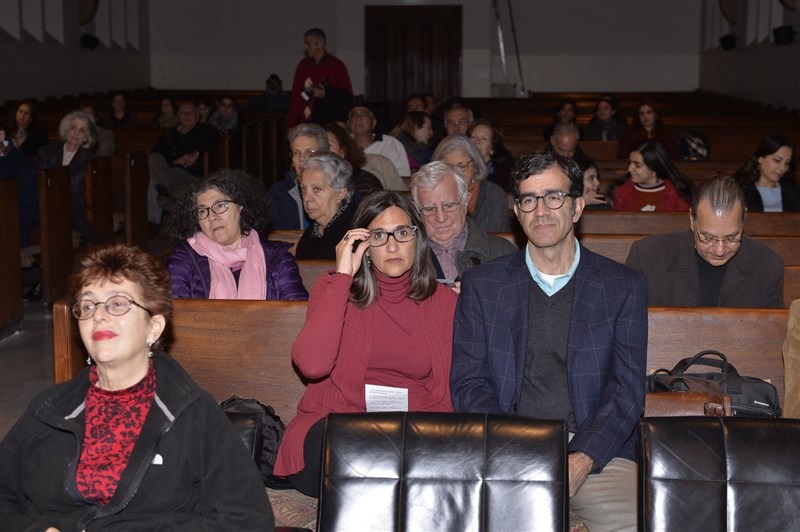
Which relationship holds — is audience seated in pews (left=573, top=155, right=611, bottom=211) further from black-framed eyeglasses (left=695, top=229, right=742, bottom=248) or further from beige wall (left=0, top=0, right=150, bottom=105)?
beige wall (left=0, top=0, right=150, bottom=105)

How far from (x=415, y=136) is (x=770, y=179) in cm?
336

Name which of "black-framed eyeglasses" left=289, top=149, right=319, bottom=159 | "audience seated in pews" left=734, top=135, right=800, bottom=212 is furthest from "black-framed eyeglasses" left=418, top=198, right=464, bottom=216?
"audience seated in pews" left=734, top=135, right=800, bottom=212

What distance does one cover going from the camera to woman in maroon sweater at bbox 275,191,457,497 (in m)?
2.98

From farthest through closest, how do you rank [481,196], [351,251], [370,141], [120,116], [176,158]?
[120,116]
[176,158]
[370,141]
[481,196]
[351,251]

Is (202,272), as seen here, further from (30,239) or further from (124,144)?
(124,144)

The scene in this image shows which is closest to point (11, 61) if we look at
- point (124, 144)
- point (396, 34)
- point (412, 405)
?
point (124, 144)

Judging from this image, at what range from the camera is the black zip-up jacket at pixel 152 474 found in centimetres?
213

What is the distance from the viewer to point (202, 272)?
3.81 metres

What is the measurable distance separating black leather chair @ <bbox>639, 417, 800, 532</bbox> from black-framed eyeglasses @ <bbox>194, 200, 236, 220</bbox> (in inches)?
81.5

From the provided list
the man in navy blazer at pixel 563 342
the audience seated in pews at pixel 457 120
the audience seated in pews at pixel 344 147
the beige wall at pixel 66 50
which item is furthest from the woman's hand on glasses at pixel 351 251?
the beige wall at pixel 66 50

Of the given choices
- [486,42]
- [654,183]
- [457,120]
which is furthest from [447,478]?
[486,42]

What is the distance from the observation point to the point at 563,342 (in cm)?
285

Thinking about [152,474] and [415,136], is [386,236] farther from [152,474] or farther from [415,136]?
[415,136]

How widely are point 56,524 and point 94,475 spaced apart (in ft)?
0.42
